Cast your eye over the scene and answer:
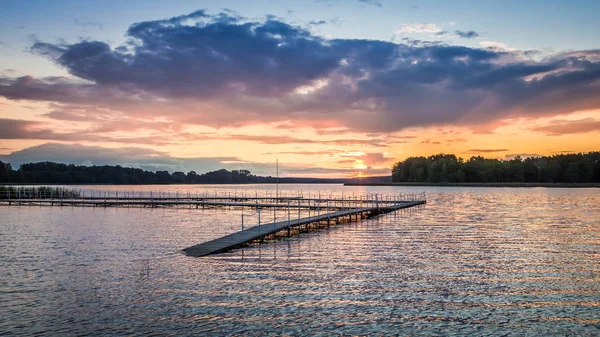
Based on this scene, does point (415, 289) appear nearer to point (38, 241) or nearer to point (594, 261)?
point (594, 261)

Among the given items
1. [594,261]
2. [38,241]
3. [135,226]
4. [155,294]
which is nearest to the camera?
[155,294]

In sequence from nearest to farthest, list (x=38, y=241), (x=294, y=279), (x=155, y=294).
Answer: (x=155, y=294) < (x=294, y=279) < (x=38, y=241)

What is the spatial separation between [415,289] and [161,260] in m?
11.6

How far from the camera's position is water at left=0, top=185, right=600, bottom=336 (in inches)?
499

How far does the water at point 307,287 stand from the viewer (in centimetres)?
1268

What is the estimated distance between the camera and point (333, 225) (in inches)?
A: 1661

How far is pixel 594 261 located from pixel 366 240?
12.3m

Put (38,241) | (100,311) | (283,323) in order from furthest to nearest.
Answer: (38,241) → (100,311) → (283,323)

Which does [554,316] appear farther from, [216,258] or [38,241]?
[38,241]

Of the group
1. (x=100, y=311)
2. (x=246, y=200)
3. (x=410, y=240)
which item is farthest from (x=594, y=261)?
(x=246, y=200)

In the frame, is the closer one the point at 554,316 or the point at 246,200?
the point at 554,316

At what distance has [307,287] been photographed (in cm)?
1662

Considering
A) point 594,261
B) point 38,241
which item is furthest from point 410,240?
point 38,241

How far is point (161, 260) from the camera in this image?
22234 mm
